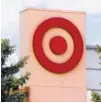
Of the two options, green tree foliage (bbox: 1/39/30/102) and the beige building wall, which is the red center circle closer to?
the beige building wall

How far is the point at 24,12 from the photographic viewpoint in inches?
1608

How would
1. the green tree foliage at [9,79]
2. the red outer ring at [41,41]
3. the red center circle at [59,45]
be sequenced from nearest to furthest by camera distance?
the green tree foliage at [9,79] < the red outer ring at [41,41] < the red center circle at [59,45]

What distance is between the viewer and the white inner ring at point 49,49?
134 ft

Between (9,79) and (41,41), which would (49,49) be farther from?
(9,79)

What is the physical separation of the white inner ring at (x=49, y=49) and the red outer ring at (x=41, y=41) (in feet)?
0.58

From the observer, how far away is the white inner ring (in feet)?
134

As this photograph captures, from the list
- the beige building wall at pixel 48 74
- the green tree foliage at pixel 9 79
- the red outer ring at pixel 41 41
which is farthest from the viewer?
the red outer ring at pixel 41 41

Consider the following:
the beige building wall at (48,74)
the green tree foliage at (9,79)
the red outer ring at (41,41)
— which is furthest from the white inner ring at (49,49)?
the green tree foliage at (9,79)

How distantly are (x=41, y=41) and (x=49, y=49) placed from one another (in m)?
0.63

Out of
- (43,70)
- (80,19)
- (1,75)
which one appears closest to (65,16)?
(80,19)

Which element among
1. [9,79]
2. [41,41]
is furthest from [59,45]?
[9,79]

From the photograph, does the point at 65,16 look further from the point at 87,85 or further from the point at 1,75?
the point at 1,75

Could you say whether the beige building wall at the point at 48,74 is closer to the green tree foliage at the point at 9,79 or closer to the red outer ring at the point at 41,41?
the red outer ring at the point at 41,41

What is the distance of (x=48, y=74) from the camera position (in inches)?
1597
